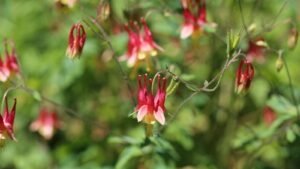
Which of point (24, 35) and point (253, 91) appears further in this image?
point (24, 35)

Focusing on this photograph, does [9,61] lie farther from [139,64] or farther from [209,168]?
[209,168]

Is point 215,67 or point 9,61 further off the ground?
point 9,61

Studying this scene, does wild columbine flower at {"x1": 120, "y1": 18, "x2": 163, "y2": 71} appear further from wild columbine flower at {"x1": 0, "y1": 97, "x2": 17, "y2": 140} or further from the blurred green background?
wild columbine flower at {"x1": 0, "y1": 97, "x2": 17, "y2": 140}

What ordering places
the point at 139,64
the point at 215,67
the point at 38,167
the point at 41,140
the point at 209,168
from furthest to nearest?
1. the point at 41,140
2. the point at 38,167
3. the point at 215,67
4. the point at 209,168
5. the point at 139,64

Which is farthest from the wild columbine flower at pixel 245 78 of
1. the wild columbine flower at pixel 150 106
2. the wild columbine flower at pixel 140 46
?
the wild columbine flower at pixel 140 46

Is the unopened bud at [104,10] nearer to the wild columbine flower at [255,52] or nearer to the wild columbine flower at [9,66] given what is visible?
the wild columbine flower at [9,66]

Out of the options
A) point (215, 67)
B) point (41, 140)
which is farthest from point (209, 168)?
point (41, 140)
